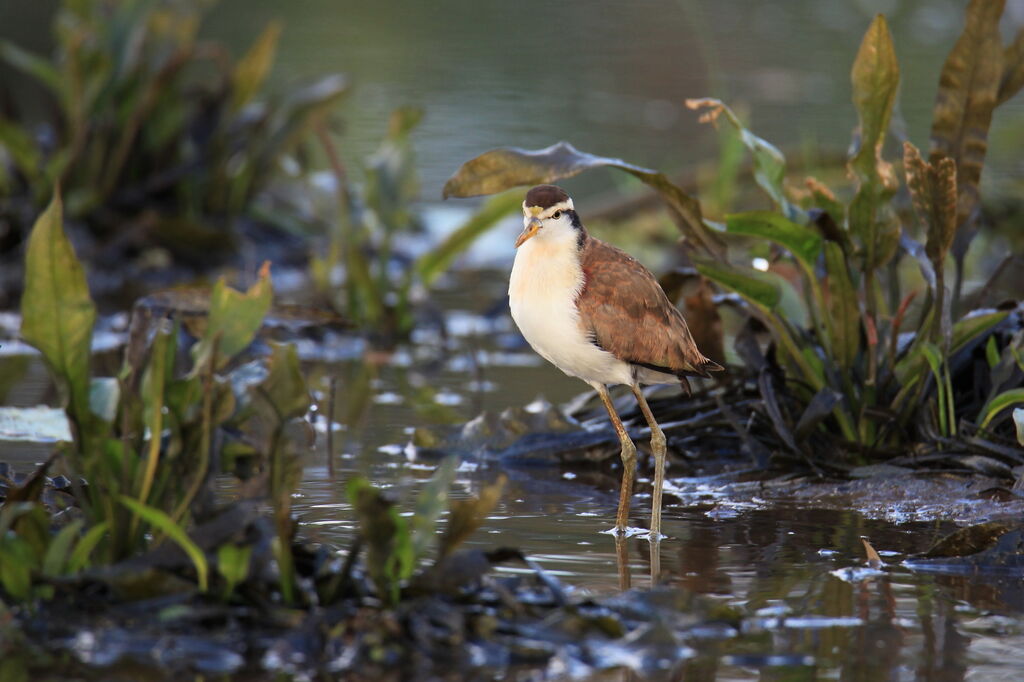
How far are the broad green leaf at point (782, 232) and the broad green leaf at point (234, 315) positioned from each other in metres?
1.59

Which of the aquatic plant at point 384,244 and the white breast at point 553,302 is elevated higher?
the aquatic plant at point 384,244

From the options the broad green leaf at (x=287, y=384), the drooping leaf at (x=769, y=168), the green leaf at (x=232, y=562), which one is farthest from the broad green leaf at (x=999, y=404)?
the green leaf at (x=232, y=562)

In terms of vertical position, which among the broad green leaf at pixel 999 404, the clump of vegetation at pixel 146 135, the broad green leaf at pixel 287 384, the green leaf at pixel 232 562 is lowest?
the green leaf at pixel 232 562

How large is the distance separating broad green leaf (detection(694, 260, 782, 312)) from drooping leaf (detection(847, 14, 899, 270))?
348 mm

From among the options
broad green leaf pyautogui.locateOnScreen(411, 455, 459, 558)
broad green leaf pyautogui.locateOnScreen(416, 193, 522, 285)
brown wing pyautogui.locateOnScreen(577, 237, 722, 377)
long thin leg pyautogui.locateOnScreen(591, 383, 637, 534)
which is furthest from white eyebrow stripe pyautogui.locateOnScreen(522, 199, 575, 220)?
broad green leaf pyautogui.locateOnScreen(416, 193, 522, 285)

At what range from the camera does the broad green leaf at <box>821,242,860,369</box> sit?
4.50 m

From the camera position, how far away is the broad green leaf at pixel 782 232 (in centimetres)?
431

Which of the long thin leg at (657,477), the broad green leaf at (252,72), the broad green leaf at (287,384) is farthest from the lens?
the broad green leaf at (252,72)

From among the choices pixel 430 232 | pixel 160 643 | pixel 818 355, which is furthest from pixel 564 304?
pixel 430 232

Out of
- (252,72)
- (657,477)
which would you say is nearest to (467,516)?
(657,477)

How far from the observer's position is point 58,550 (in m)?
3.04

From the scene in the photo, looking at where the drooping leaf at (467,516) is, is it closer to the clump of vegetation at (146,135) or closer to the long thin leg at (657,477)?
the long thin leg at (657,477)

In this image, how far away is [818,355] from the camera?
15.2ft

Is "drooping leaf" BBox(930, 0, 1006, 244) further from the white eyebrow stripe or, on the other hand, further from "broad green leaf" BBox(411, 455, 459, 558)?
"broad green leaf" BBox(411, 455, 459, 558)
